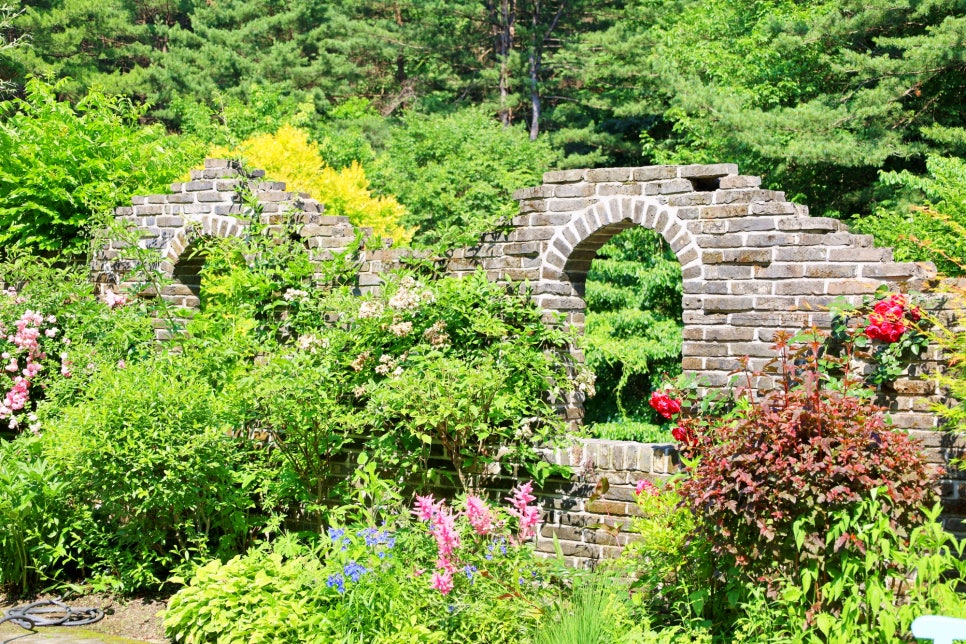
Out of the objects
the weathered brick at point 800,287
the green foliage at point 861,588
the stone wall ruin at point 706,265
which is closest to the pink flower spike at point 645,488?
the stone wall ruin at point 706,265

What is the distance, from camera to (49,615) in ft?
20.7

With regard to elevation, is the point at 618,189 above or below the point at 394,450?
above

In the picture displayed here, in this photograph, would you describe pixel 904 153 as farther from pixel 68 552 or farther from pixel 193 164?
pixel 68 552

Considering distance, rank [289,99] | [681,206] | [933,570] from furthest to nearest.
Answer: [289,99] < [681,206] < [933,570]

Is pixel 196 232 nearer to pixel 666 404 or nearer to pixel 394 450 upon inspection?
pixel 394 450

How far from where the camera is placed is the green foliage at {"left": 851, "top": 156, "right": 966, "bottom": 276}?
9141 mm

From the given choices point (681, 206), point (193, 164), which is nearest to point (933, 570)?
point (681, 206)

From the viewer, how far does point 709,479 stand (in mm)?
4762

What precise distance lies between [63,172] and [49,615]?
4.66m

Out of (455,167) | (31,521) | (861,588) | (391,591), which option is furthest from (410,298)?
(455,167)

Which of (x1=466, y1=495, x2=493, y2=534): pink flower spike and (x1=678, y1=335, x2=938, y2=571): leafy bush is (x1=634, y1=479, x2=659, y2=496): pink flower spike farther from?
(x1=466, y1=495, x2=493, y2=534): pink flower spike

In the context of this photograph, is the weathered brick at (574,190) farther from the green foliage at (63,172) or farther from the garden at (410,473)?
the green foliage at (63,172)

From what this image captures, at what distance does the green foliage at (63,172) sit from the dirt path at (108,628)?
3831mm

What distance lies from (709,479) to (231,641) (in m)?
2.62
